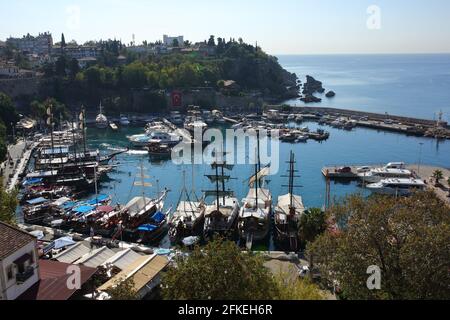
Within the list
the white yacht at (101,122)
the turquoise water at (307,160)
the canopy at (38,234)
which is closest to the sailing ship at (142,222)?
the canopy at (38,234)

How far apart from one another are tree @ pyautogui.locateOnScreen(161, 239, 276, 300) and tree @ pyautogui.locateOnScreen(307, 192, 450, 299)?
10.4 ft

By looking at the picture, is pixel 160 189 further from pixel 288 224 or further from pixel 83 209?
pixel 288 224

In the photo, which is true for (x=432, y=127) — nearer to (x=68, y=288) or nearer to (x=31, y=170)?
(x=31, y=170)

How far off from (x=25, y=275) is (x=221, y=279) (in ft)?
26.2

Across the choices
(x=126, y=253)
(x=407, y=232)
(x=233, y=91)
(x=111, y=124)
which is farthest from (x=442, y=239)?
(x=233, y=91)

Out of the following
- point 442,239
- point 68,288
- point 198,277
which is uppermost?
point 442,239

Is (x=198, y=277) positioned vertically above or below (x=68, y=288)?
above

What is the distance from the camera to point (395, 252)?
595 inches

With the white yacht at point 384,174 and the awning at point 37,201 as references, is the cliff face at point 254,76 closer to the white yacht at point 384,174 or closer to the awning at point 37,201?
the white yacht at point 384,174

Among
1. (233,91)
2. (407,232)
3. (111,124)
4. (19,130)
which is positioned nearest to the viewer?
(407,232)

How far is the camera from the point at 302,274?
76.0 feet

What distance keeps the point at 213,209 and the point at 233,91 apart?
69.1 m

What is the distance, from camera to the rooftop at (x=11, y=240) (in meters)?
15.8

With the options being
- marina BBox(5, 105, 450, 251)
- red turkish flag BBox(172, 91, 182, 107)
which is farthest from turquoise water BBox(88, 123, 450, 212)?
red turkish flag BBox(172, 91, 182, 107)
